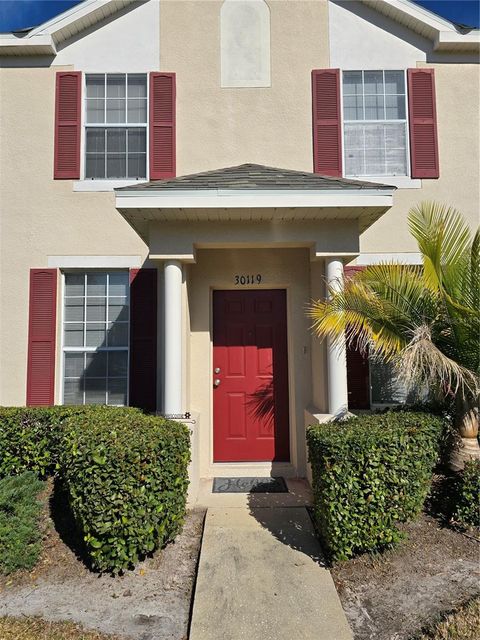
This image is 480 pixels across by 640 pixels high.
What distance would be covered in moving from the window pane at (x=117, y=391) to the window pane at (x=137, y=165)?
10.2ft

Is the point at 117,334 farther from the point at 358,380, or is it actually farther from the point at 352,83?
the point at 352,83

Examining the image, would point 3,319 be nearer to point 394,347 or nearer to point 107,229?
point 107,229

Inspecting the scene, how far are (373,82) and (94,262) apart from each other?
5.11 metres

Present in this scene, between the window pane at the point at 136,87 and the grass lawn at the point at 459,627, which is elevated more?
the window pane at the point at 136,87

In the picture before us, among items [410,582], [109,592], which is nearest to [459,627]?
[410,582]

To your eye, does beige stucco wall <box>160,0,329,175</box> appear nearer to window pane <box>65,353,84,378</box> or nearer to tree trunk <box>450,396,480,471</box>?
window pane <box>65,353,84,378</box>

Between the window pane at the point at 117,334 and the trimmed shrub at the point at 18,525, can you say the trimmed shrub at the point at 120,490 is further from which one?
the window pane at the point at 117,334

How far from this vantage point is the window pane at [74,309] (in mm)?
6188

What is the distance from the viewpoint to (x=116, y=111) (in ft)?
20.9

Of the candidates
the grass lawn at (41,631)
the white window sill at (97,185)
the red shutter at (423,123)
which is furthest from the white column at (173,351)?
the red shutter at (423,123)

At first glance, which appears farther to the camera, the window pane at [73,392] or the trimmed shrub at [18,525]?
the window pane at [73,392]

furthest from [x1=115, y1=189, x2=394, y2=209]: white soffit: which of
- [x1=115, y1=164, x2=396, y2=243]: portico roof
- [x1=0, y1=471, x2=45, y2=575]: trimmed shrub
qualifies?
[x1=0, y1=471, x2=45, y2=575]: trimmed shrub

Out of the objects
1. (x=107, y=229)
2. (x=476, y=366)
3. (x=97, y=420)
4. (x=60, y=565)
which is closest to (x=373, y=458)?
(x=476, y=366)

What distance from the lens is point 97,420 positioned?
406cm
